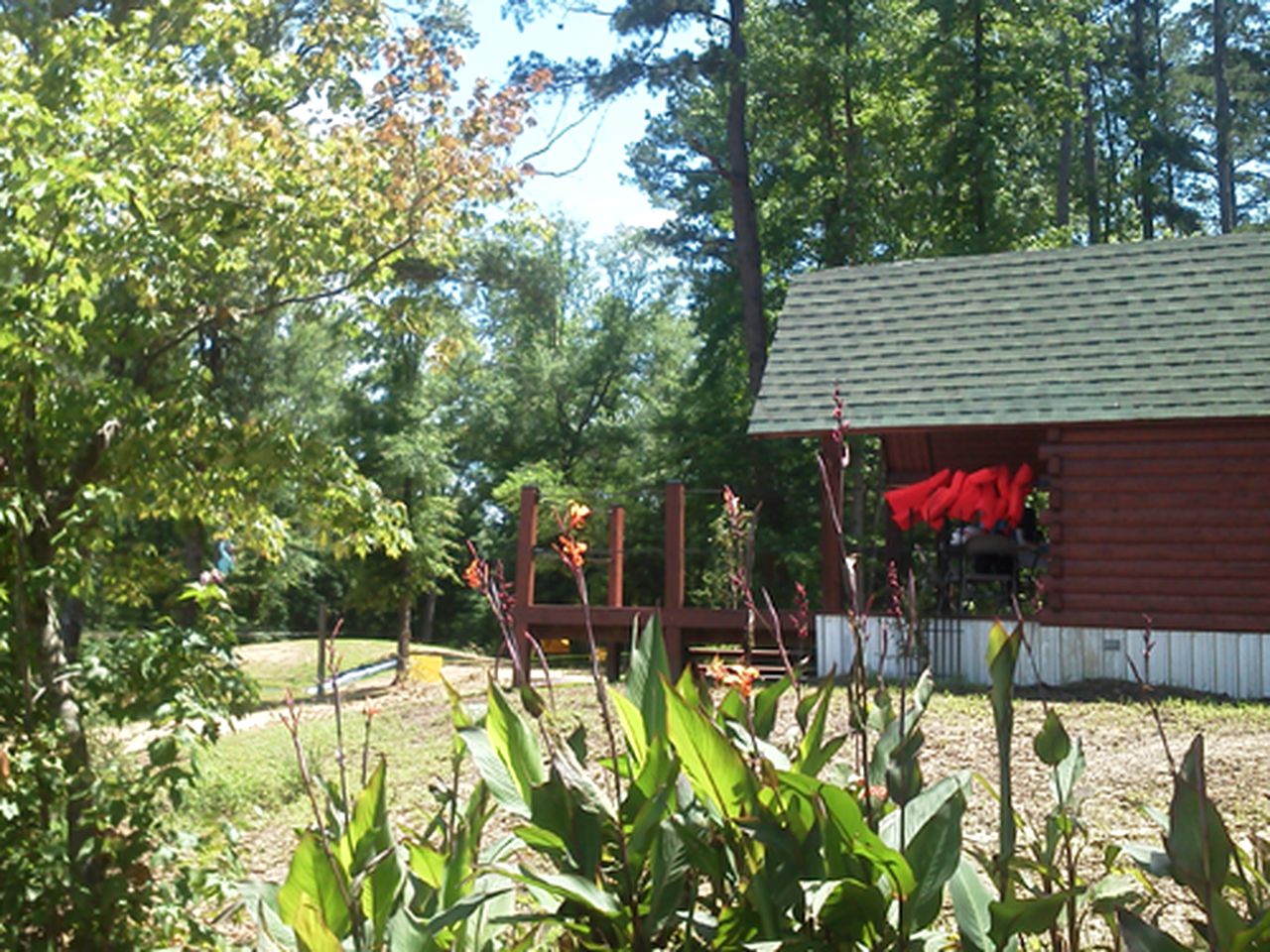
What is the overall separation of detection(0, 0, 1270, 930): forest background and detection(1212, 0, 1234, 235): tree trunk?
0.24 meters

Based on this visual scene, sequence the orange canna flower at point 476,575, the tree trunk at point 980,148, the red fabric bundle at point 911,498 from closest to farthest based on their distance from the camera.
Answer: the orange canna flower at point 476,575, the red fabric bundle at point 911,498, the tree trunk at point 980,148

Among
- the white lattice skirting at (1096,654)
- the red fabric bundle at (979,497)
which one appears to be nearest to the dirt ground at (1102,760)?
the white lattice skirting at (1096,654)

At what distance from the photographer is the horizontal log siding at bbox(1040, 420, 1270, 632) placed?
1411 centimetres

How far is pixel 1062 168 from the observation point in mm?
35750

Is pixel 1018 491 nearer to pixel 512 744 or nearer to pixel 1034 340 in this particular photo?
pixel 1034 340

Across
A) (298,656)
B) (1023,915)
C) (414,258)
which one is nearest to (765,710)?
(1023,915)

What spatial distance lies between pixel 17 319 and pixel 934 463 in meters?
13.7

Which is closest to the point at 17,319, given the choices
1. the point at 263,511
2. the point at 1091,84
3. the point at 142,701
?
the point at 142,701

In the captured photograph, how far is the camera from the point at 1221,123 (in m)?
39.9

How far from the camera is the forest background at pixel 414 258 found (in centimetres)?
582

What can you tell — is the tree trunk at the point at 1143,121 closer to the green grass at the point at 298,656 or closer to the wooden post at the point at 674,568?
the green grass at the point at 298,656

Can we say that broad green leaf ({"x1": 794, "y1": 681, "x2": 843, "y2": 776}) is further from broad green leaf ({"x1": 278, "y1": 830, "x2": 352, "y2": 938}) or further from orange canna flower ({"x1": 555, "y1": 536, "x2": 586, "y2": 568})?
broad green leaf ({"x1": 278, "y1": 830, "x2": 352, "y2": 938})

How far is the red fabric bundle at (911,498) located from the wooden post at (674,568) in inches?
93.7

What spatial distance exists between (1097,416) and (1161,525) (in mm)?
1294
